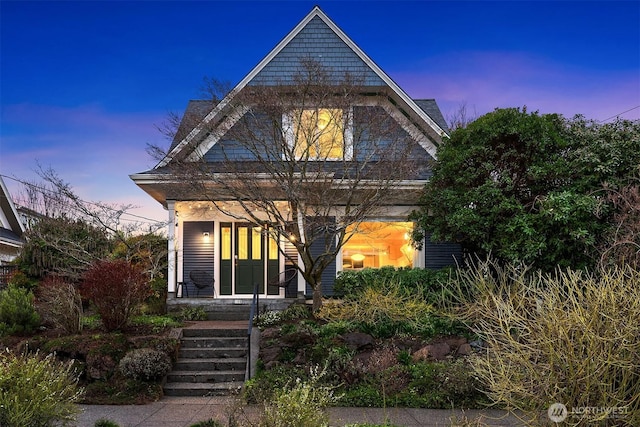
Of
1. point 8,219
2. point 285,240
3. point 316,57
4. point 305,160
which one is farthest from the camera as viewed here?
point 8,219

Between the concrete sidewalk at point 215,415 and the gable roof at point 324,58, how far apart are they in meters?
7.94

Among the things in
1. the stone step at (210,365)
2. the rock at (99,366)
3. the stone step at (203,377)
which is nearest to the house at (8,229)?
the rock at (99,366)

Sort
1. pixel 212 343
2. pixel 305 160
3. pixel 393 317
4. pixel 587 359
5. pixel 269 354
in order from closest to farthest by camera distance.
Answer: pixel 587 359, pixel 269 354, pixel 393 317, pixel 212 343, pixel 305 160

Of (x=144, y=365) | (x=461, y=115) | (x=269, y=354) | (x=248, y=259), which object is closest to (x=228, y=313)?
(x=248, y=259)

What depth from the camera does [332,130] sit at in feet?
35.6

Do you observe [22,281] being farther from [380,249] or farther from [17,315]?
[380,249]

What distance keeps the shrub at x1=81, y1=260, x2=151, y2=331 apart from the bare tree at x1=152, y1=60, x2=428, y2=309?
8.53 ft

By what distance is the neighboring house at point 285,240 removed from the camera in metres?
12.6

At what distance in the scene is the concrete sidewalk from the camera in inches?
249

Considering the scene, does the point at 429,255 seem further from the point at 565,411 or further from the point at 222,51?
the point at 222,51

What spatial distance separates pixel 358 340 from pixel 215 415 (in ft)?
10.0

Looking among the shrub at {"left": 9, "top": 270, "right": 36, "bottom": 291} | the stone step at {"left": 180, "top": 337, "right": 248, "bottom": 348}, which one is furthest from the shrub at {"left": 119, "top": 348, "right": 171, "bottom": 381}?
the shrub at {"left": 9, "top": 270, "right": 36, "bottom": 291}

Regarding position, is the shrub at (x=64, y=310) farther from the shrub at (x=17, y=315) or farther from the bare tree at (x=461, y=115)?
the bare tree at (x=461, y=115)

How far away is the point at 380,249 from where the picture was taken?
44.4 feet
